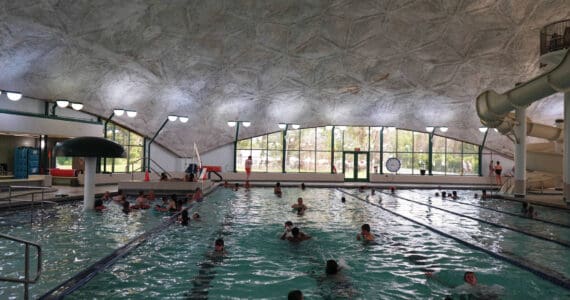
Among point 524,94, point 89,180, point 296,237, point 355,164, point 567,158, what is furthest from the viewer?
point 355,164

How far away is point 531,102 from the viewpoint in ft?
47.4

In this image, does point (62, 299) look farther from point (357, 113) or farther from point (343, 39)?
point (357, 113)

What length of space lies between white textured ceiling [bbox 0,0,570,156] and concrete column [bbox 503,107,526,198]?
15.2ft

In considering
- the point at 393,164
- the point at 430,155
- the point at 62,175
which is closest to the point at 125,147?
the point at 62,175

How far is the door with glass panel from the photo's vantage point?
32.1 metres

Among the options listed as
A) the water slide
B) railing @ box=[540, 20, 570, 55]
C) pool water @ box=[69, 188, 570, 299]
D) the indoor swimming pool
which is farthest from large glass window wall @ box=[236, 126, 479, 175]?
pool water @ box=[69, 188, 570, 299]

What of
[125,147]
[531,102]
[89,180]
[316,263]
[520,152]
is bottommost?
[316,263]

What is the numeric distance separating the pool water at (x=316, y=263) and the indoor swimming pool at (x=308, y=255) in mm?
19

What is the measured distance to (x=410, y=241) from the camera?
9.88 metres

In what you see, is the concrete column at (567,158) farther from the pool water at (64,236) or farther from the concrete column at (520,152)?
the pool water at (64,236)

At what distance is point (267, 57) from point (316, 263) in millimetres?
15884

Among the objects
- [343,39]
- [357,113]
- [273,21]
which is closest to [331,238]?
[273,21]

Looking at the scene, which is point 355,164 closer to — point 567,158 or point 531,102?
point 567,158

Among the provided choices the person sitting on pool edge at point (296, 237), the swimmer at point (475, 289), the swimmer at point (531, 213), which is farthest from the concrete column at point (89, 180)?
the swimmer at point (531, 213)
